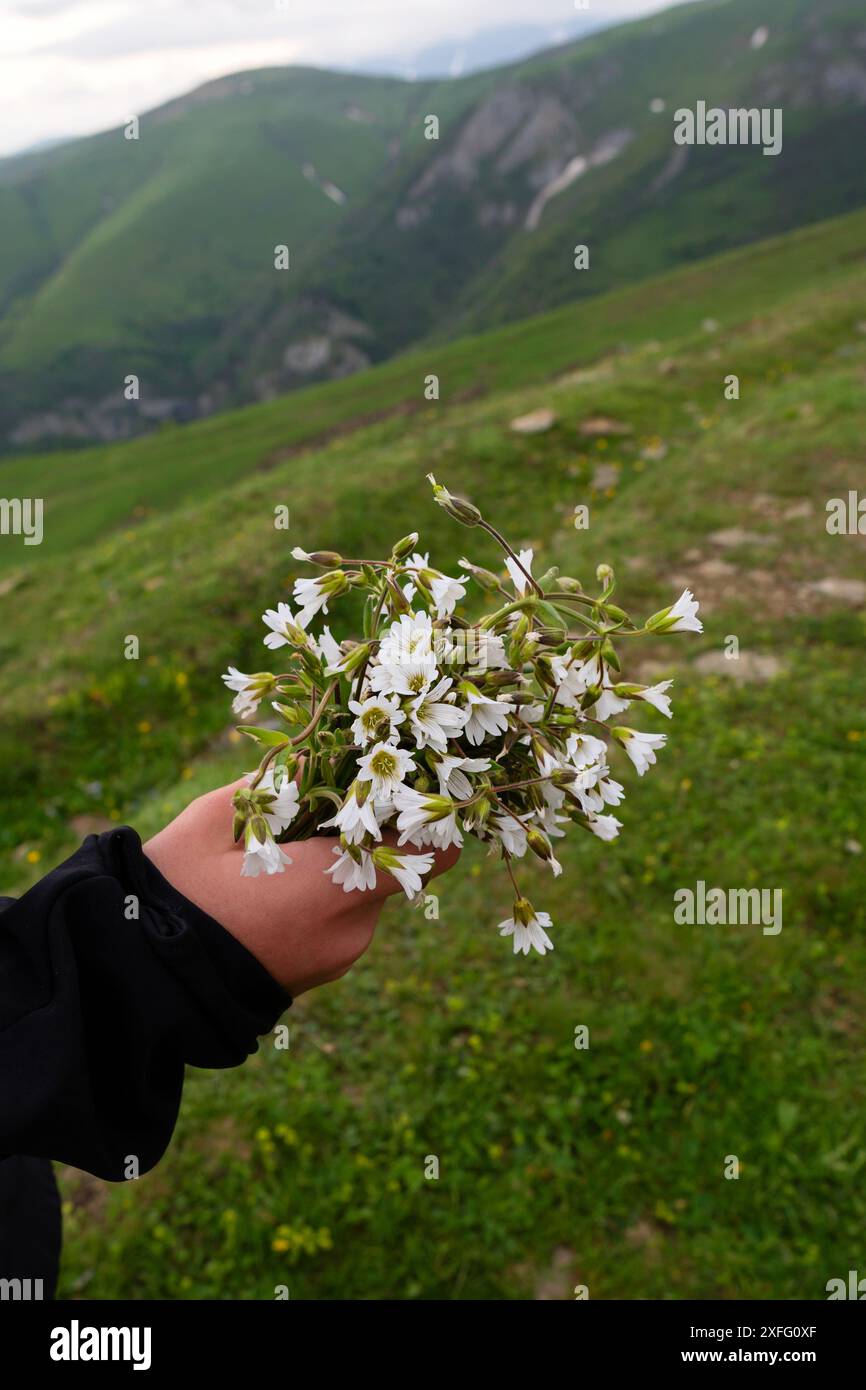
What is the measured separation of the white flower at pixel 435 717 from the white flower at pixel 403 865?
1.08 ft

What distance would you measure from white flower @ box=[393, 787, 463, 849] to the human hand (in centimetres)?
31

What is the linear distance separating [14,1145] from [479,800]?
5.39 feet

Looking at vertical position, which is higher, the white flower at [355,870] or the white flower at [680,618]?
the white flower at [680,618]

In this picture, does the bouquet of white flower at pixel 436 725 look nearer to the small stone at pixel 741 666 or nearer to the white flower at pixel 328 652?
the white flower at pixel 328 652

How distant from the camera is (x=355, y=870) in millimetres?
2676

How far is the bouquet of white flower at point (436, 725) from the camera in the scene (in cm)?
261

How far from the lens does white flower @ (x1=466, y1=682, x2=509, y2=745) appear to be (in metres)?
2.70

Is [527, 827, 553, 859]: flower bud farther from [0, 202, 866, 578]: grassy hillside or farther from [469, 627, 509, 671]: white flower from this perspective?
[0, 202, 866, 578]: grassy hillside

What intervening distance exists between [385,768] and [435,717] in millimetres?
212

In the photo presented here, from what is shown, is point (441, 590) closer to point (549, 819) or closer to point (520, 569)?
point (520, 569)

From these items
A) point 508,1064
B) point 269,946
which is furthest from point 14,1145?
point 508,1064

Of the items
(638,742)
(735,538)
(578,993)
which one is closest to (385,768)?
(638,742)

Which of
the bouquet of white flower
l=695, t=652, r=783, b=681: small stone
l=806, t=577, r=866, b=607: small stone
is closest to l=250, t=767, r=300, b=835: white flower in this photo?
the bouquet of white flower

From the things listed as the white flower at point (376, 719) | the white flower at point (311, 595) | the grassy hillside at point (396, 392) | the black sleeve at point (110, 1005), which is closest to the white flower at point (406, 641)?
the white flower at point (376, 719)
